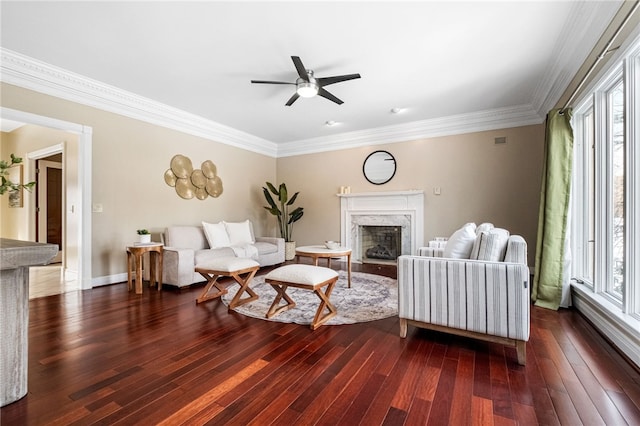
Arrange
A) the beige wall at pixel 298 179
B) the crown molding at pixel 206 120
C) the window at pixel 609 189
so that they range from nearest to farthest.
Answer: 1. the window at pixel 609 189
2. the crown molding at pixel 206 120
3. the beige wall at pixel 298 179

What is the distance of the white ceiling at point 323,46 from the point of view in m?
2.33

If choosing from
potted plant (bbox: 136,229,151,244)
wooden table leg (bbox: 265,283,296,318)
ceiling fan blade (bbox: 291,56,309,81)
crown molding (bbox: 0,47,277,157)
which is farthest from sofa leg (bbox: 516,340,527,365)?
crown molding (bbox: 0,47,277,157)

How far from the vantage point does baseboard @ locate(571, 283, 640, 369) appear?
1.87 meters

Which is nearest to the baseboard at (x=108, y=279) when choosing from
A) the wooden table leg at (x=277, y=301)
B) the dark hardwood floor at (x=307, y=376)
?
the dark hardwood floor at (x=307, y=376)

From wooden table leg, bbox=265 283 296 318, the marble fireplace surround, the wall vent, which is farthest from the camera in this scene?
the marble fireplace surround

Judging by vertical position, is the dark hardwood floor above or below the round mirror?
below

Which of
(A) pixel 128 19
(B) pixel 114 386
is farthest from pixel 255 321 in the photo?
(A) pixel 128 19

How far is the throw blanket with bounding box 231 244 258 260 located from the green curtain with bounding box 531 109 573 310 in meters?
3.84

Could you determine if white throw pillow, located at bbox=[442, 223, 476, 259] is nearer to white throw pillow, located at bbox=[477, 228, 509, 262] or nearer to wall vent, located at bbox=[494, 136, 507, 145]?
white throw pillow, located at bbox=[477, 228, 509, 262]

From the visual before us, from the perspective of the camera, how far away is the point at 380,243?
586 centimetres

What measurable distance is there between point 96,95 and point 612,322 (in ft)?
Answer: 19.1

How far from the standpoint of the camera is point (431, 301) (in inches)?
84.0

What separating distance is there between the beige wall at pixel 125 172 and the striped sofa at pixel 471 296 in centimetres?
389

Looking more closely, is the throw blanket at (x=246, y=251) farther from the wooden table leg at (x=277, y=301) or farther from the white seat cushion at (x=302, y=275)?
the white seat cushion at (x=302, y=275)
